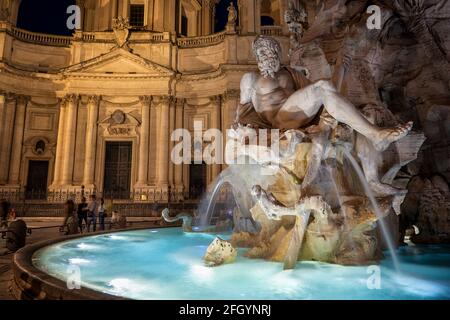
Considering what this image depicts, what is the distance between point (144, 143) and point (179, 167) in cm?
297

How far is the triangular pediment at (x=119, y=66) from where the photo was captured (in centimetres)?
2253

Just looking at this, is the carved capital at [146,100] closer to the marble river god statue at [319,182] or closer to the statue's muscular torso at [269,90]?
the statue's muscular torso at [269,90]

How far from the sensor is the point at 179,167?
2302 centimetres

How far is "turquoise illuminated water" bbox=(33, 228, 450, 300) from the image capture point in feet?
8.60

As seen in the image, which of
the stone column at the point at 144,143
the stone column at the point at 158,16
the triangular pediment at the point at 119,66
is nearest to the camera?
the stone column at the point at 144,143

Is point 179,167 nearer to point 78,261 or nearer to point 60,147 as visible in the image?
point 60,147

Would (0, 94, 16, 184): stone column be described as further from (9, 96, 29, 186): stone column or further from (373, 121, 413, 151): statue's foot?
(373, 121, 413, 151): statue's foot

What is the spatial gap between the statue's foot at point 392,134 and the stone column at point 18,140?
78.4ft

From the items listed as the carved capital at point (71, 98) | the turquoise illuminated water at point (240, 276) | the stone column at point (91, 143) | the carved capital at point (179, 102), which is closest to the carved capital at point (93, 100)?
the stone column at point (91, 143)

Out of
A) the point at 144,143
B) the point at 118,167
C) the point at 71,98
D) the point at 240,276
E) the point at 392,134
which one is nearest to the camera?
the point at 240,276

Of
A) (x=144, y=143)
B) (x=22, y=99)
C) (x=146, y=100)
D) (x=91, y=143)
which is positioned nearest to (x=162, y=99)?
(x=146, y=100)

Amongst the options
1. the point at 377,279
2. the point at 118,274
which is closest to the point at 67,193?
the point at 118,274

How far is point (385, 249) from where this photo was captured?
4547 mm
